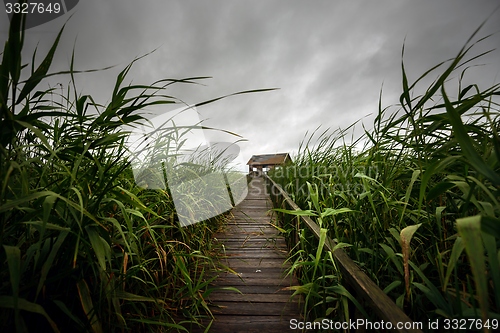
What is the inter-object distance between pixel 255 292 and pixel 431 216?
47.7 inches

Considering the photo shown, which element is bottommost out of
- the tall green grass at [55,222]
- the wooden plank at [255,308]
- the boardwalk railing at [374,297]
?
the wooden plank at [255,308]

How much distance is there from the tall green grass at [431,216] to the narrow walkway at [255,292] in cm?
25

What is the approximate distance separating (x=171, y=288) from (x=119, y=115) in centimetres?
101

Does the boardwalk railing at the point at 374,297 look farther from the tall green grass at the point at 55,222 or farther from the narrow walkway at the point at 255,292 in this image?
the tall green grass at the point at 55,222

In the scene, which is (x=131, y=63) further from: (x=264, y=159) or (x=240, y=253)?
(x=264, y=159)

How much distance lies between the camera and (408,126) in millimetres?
1177

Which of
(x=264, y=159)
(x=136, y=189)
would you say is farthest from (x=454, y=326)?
(x=264, y=159)

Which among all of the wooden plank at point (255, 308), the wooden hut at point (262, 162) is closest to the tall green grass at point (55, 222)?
the wooden plank at point (255, 308)

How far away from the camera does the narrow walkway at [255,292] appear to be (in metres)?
1.40

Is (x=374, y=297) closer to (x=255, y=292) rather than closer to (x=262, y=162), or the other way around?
(x=255, y=292)

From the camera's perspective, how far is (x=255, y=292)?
5.68 ft

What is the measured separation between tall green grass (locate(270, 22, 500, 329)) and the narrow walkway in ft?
0.82

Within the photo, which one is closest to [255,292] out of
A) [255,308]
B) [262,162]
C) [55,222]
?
[255,308]

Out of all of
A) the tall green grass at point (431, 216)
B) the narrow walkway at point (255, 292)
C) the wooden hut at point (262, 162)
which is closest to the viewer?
the tall green grass at point (431, 216)
